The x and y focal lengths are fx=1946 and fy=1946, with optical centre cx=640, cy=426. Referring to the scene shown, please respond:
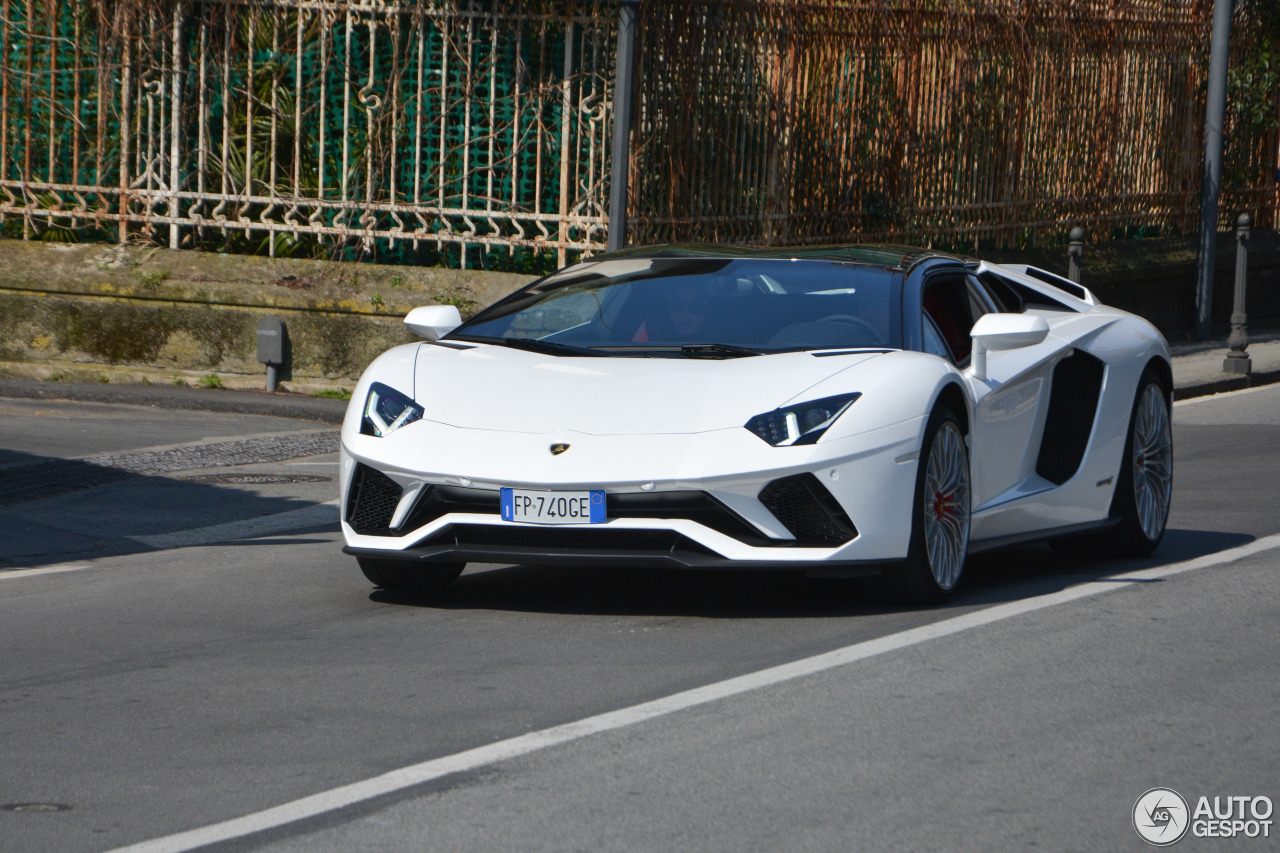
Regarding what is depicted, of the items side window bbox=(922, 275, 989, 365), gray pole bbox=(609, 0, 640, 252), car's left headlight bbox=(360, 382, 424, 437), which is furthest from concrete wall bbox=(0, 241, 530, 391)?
car's left headlight bbox=(360, 382, 424, 437)

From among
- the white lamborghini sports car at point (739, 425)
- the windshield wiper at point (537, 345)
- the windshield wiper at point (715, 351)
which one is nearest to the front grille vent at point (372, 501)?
the white lamborghini sports car at point (739, 425)

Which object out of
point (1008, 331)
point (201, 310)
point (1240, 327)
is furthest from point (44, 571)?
point (1240, 327)

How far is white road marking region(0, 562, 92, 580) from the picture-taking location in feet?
25.1

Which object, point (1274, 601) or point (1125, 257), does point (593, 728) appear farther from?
point (1125, 257)

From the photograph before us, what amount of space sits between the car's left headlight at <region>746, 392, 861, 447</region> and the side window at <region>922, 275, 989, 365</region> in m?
1.01

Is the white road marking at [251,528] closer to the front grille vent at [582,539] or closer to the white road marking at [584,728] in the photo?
the front grille vent at [582,539]

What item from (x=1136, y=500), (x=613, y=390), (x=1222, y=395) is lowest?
(x=1222, y=395)

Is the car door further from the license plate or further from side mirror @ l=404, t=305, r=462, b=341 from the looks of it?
side mirror @ l=404, t=305, r=462, b=341

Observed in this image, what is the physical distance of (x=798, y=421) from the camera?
6402mm

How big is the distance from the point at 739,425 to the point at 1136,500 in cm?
258

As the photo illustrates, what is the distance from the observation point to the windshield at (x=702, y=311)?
23.4ft

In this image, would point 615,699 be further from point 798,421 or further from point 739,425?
point 798,421

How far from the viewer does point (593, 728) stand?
5.11 meters

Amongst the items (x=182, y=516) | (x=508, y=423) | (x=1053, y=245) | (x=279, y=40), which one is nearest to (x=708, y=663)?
(x=508, y=423)
